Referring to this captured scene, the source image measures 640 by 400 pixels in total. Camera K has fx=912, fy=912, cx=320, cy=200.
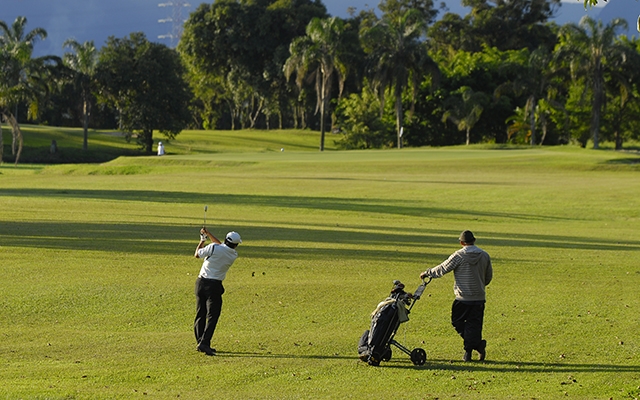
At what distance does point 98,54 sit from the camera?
85312mm

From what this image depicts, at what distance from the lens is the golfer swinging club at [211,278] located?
484 inches

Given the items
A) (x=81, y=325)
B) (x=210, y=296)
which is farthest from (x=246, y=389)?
(x=81, y=325)

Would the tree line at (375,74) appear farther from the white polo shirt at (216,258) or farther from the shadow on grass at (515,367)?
the shadow on grass at (515,367)

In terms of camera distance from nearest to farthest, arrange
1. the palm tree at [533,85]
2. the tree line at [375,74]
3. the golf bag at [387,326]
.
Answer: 1. the golf bag at [387,326]
2. the tree line at [375,74]
3. the palm tree at [533,85]

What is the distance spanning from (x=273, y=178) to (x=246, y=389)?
3704cm

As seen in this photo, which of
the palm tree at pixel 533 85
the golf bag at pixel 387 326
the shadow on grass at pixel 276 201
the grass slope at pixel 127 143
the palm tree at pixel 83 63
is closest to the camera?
the golf bag at pixel 387 326

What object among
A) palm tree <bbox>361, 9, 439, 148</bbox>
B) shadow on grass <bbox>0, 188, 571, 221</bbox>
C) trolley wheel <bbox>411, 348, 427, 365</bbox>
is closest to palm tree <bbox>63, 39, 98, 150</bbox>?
palm tree <bbox>361, 9, 439, 148</bbox>

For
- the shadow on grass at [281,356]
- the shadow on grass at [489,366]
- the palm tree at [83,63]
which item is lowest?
the shadow on grass at [281,356]

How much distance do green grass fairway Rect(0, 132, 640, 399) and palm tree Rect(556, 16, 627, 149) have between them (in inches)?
1306

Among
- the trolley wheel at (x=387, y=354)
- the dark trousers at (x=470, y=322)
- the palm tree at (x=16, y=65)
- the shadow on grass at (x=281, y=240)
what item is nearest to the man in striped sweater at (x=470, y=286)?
the dark trousers at (x=470, y=322)

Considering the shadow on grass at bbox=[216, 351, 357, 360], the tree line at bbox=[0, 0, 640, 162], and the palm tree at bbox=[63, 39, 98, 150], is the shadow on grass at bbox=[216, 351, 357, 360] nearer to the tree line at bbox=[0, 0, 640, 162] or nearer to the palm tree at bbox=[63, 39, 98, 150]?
the tree line at bbox=[0, 0, 640, 162]

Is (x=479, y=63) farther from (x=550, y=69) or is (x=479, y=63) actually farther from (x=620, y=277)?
(x=620, y=277)

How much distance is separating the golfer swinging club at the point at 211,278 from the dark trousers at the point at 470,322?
10.2ft

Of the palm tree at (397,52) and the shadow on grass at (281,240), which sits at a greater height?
the palm tree at (397,52)
